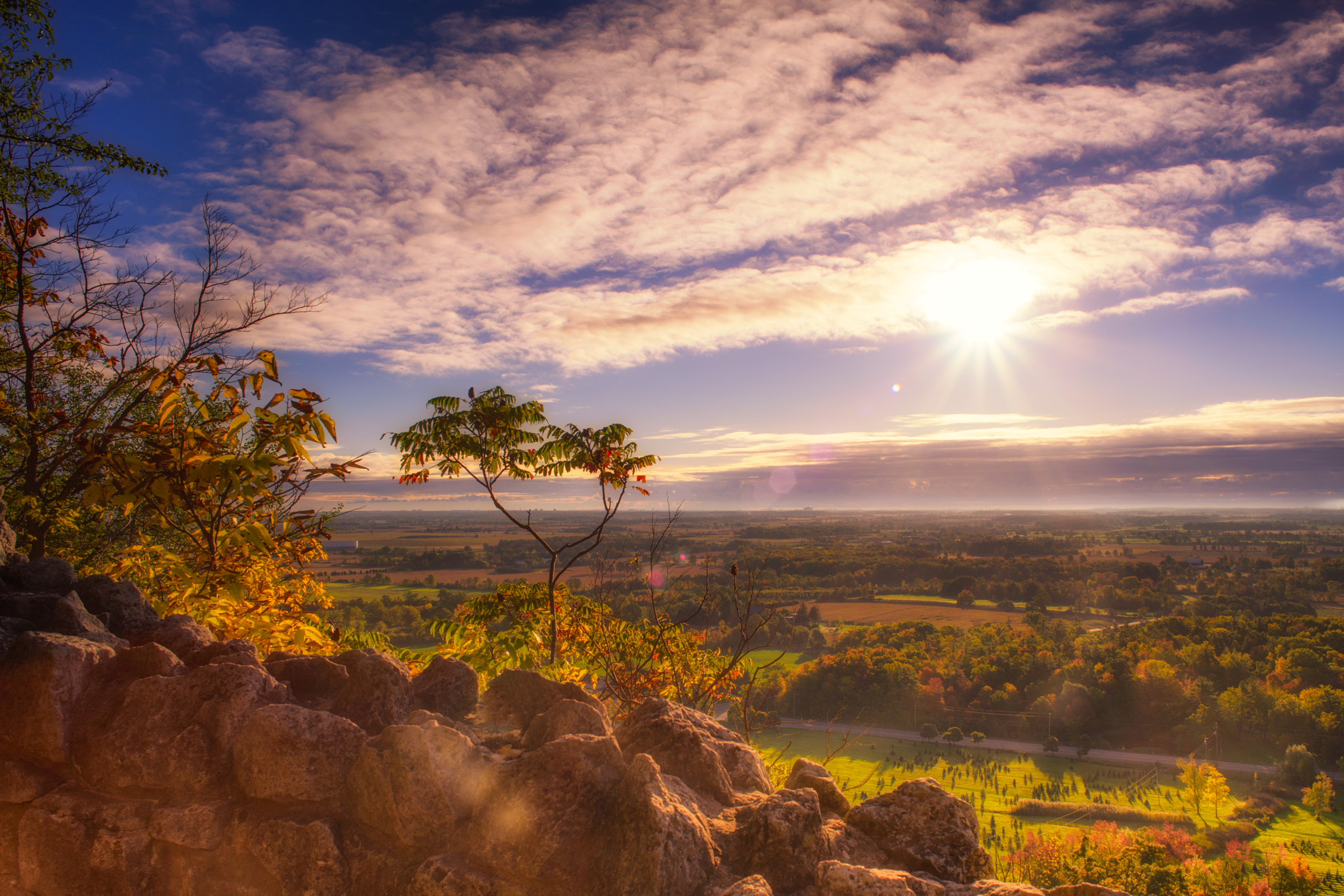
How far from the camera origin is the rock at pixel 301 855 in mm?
3250

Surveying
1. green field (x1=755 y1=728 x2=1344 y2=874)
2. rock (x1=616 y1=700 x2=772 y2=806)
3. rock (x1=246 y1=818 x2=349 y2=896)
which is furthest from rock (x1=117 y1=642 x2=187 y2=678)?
green field (x1=755 y1=728 x2=1344 y2=874)

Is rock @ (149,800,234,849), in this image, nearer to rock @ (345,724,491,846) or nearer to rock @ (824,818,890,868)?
rock @ (345,724,491,846)

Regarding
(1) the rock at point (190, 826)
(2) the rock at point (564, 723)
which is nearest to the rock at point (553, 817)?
(2) the rock at point (564, 723)

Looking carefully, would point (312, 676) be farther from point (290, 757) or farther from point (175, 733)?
point (290, 757)

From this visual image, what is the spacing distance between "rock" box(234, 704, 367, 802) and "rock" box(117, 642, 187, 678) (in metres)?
0.70

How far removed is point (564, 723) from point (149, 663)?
2524 mm

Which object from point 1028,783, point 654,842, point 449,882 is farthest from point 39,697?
point 1028,783

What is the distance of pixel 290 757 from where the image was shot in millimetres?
3498

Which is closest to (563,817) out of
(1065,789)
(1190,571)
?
(1065,789)

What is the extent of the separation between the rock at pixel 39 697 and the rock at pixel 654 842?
3.12m

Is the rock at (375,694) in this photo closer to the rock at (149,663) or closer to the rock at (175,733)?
the rock at (175,733)

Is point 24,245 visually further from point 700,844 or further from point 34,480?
point 700,844

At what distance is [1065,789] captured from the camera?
7056 cm

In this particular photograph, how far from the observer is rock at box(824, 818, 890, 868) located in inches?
133
